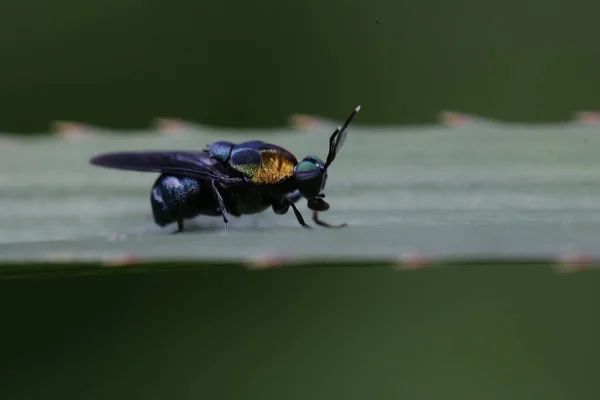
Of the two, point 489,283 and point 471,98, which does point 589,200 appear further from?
point 471,98

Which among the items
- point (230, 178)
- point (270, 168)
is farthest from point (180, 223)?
point (270, 168)

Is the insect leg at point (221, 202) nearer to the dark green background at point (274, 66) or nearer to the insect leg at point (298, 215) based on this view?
the insect leg at point (298, 215)

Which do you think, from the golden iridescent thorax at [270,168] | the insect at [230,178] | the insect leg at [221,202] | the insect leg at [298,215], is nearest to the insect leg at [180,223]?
the insect at [230,178]

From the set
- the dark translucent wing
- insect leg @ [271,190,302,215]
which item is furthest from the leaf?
the dark translucent wing

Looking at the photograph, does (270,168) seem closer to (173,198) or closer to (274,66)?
(173,198)

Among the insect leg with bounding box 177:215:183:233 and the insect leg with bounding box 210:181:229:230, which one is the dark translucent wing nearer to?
the insect leg with bounding box 210:181:229:230

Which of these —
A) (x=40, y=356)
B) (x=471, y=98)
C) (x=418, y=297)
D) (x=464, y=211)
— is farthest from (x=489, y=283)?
(x=40, y=356)

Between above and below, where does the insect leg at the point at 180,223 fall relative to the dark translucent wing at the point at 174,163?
below
